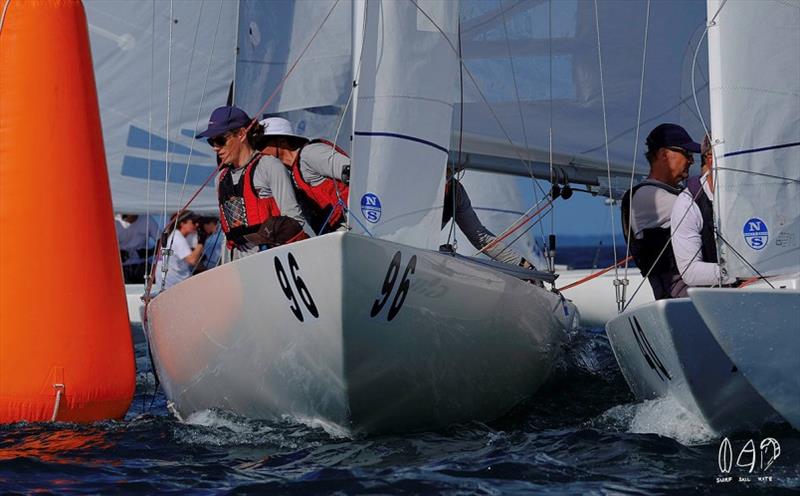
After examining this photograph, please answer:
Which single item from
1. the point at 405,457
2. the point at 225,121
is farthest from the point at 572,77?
the point at 405,457

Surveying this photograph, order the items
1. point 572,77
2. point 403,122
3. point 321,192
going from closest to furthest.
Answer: point 403,122
point 321,192
point 572,77

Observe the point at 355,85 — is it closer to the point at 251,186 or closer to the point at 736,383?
the point at 251,186

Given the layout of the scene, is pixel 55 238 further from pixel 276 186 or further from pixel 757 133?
pixel 757 133

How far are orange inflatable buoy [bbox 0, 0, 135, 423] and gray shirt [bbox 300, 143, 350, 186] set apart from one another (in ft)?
2.94

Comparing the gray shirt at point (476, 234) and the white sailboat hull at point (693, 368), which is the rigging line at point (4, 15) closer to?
the gray shirt at point (476, 234)

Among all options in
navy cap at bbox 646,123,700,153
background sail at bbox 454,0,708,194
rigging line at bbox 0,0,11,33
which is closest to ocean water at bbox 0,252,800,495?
navy cap at bbox 646,123,700,153

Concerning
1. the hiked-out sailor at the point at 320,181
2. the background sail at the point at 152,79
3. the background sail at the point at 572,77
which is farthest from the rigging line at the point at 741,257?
the background sail at the point at 152,79

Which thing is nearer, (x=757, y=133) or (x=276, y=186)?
(x=757, y=133)

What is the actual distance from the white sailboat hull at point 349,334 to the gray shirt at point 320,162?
0.83 metres

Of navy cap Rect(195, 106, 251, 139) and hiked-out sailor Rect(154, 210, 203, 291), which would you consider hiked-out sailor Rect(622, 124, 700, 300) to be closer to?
navy cap Rect(195, 106, 251, 139)

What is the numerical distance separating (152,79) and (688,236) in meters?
8.46

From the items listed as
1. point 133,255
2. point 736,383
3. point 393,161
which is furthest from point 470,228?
point 133,255

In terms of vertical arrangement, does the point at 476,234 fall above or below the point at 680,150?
below

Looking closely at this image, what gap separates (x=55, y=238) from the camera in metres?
5.44
